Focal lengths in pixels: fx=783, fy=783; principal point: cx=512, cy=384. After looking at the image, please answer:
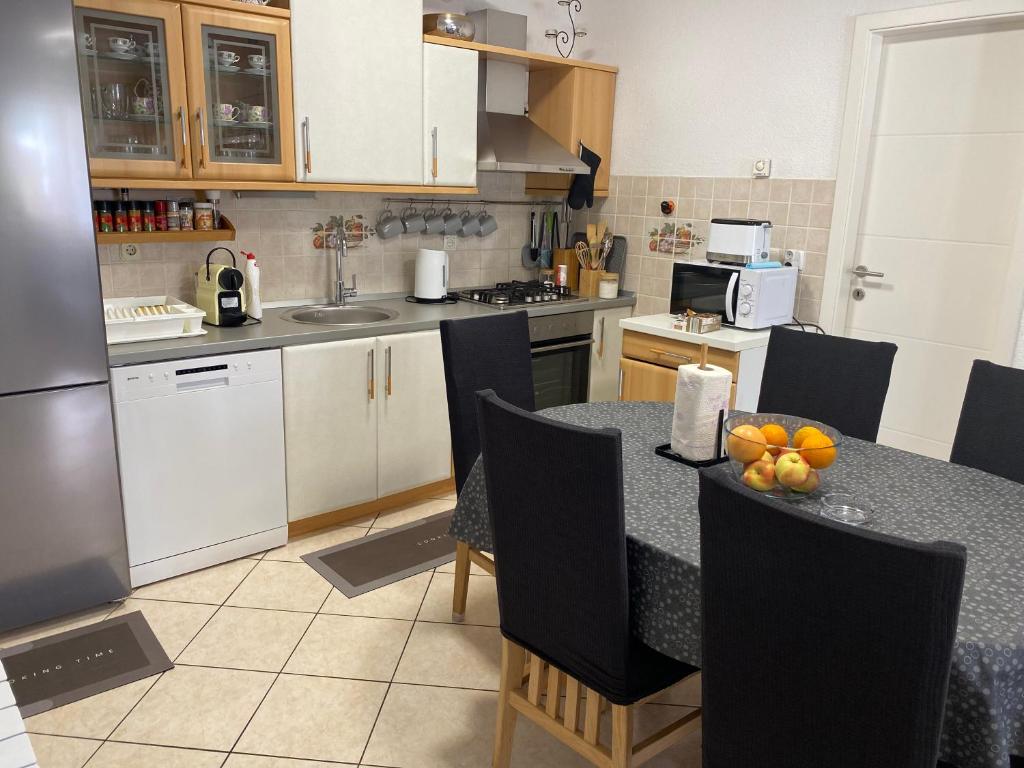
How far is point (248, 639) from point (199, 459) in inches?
26.4

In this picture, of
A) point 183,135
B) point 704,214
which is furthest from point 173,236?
point 704,214

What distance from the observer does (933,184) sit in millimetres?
A: 3160

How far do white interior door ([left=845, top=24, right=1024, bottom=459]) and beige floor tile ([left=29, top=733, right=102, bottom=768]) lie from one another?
319 centimetres

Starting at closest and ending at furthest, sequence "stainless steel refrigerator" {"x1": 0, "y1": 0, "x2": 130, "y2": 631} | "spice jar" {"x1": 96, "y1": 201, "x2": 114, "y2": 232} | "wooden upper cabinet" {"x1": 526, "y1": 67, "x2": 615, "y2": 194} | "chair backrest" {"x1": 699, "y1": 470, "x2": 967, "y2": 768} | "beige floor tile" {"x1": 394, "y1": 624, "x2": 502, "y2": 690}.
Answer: "chair backrest" {"x1": 699, "y1": 470, "x2": 967, "y2": 768}
"stainless steel refrigerator" {"x1": 0, "y1": 0, "x2": 130, "y2": 631}
"beige floor tile" {"x1": 394, "y1": 624, "x2": 502, "y2": 690}
"spice jar" {"x1": 96, "y1": 201, "x2": 114, "y2": 232}
"wooden upper cabinet" {"x1": 526, "y1": 67, "x2": 615, "y2": 194}

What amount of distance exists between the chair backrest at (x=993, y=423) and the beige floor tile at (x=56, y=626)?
266 centimetres

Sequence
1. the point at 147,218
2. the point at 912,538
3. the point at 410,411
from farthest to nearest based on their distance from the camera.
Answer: the point at 410,411 → the point at 147,218 → the point at 912,538

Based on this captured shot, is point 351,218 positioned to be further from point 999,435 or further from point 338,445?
point 999,435

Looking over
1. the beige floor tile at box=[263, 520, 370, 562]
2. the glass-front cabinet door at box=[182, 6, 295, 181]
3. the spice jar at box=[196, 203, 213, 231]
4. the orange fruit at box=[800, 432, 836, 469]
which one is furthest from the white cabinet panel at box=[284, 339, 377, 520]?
the orange fruit at box=[800, 432, 836, 469]

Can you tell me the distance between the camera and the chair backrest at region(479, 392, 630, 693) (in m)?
1.46

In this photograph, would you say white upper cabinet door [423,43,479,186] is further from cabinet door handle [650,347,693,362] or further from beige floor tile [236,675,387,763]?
beige floor tile [236,675,387,763]

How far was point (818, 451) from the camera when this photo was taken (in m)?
1.65

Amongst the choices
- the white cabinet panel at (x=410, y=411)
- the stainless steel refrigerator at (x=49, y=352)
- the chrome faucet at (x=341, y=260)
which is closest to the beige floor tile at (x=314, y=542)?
the white cabinet panel at (x=410, y=411)

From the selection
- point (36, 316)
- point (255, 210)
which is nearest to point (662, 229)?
point (255, 210)

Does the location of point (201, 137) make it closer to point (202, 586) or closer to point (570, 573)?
point (202, 586)
